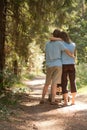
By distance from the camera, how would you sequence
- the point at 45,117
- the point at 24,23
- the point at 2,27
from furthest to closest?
the point at 24,23
the point at 2,27
the point at 45,117

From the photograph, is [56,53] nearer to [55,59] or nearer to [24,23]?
[55,59]

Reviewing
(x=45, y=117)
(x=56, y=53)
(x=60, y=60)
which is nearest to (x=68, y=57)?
(x=60, y=60)

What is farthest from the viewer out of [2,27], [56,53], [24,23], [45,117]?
[24,23]

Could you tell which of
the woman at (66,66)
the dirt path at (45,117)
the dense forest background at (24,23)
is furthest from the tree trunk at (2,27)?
the woman at (66,66)

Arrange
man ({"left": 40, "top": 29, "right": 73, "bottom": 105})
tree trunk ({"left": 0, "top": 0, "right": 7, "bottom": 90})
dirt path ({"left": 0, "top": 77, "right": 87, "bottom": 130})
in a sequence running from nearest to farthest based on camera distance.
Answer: dirt path ({"left": 0, "top": 77, "right": 87, "bottom": 130}) < man ({"left": 40, "top": 29, "right": 73, "bottom": 105}) < tree trunk ({"left": 0, "top": 0, "right": 7, "bottom": 90})

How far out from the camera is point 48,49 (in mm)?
11273

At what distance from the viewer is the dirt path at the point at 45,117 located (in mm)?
A: 8289

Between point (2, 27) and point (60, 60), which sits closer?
point (60, 60)

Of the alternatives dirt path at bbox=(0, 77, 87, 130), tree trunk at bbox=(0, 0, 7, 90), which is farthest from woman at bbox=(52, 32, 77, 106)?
tree trunk at bbox=(0, 0, 7, 90)

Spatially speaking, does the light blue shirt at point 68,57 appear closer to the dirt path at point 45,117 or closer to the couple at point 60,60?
the couple at point 60,60

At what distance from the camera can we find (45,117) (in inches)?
373

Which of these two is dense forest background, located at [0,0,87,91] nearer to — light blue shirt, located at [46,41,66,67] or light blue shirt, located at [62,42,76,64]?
light blue shirt, located at [62,42,76,64]

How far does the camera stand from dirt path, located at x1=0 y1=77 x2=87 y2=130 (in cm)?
829

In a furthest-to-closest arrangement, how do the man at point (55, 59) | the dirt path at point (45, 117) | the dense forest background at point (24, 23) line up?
1. the dense forest background at point (24, 23)
2. the man at point (55, 59)
3. the dirt path at point (45, 117)
